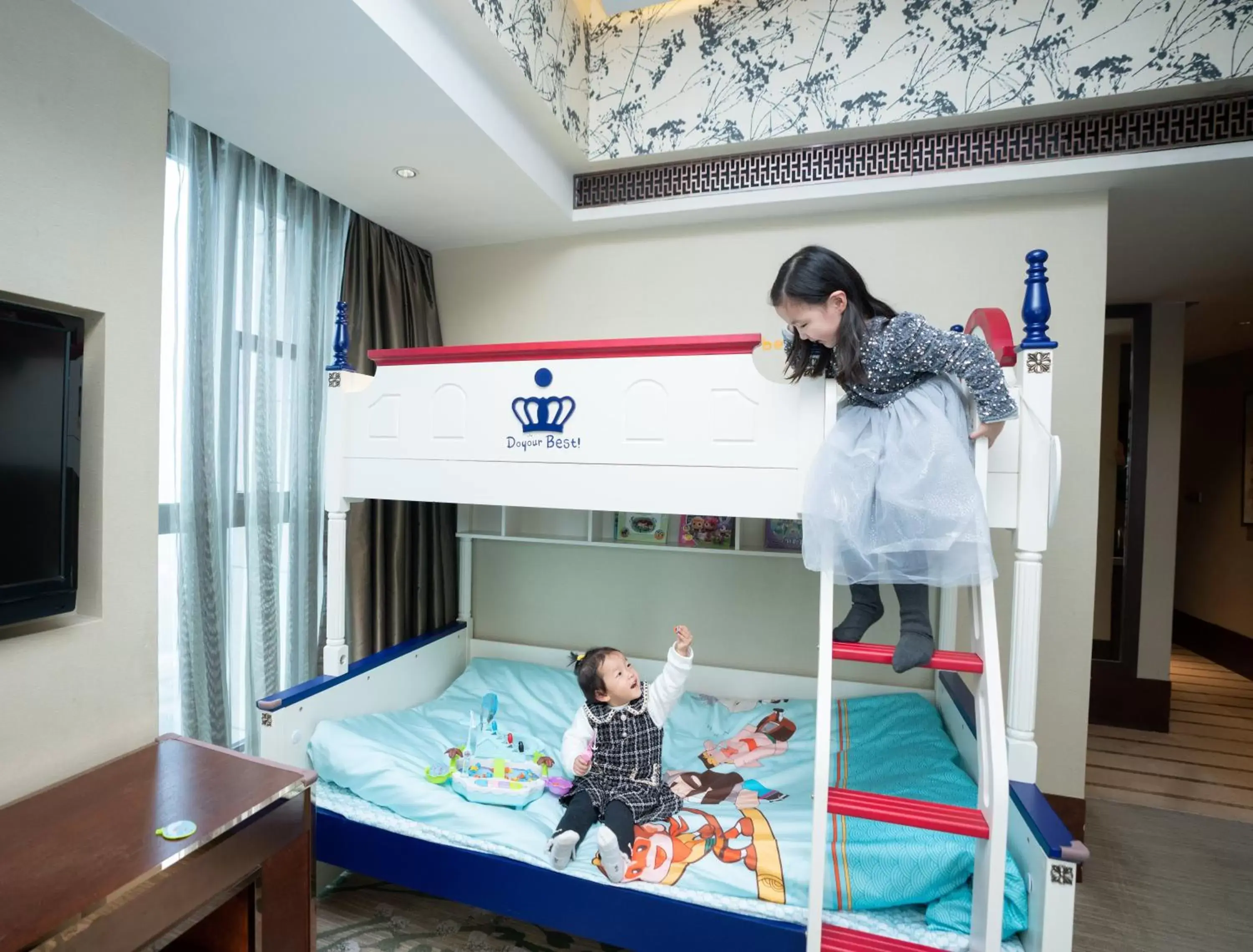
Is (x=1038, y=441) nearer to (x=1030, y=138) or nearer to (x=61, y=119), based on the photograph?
(x=1030, y=138)

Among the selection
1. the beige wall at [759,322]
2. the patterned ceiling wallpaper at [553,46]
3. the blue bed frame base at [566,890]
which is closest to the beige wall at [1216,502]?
the beige wall at [759,322]

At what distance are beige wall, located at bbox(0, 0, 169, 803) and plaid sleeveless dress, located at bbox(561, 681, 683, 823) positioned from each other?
1141 millimetres

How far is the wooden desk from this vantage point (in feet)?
3.43

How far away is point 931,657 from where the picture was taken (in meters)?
1.40

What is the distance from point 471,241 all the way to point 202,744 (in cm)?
218

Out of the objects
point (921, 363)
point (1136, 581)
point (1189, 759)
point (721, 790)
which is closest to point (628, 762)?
point (721, 790)

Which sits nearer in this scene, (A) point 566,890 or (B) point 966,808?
(B) point 966,808

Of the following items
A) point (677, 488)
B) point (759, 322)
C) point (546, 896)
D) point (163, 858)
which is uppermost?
point (759, 322)

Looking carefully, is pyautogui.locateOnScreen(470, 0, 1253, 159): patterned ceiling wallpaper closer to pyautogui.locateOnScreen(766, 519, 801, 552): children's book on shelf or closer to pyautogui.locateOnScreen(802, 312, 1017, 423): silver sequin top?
pyautogui.locateOnScreen(802, 312, 1017, 423): silver sequin top

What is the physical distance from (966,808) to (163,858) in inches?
59.9

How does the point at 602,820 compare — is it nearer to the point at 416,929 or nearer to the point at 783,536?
the point at 416,929

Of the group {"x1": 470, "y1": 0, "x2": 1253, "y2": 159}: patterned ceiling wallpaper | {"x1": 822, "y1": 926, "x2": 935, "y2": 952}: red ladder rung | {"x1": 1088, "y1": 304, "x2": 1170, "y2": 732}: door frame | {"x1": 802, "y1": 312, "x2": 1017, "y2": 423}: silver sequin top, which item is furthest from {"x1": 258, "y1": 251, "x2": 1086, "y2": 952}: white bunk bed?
{"x1": 1088, "y1": 304, "x2": 1170, "y2": 732}: door frame

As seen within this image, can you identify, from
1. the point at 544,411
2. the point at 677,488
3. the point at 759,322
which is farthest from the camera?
the point at 759,322

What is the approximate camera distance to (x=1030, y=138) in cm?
211
